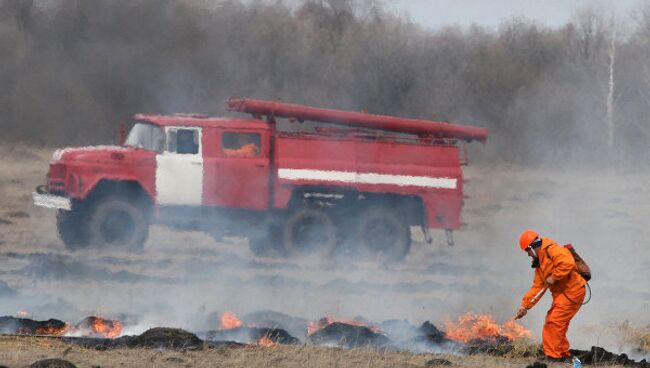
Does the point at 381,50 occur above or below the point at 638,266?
above

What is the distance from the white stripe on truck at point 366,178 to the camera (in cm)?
1923

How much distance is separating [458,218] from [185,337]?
30.0 feet

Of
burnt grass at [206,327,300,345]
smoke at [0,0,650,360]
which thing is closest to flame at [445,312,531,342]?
burnt grass at [206,327,300,345]

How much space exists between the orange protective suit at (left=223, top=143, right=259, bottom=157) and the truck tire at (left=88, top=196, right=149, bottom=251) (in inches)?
70.3

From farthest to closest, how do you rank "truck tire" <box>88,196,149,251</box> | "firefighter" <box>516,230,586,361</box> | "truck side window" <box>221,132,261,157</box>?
"truck side window" <box>221,132,261,157</box> → "truck tire" <box>88,196,149,251</box> → "firefighter" <box>516,230,586,361</box>

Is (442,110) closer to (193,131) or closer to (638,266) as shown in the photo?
(638,266)

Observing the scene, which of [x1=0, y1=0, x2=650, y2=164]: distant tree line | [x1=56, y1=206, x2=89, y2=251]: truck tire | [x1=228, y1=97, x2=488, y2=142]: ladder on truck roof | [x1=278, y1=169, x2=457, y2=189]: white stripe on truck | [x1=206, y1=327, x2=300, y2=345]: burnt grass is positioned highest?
[x1=0, y1=0, x2=650, y2=164]: distant tree line

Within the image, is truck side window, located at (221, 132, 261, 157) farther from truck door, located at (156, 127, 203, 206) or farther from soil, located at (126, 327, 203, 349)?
soil, located at (126, 327, 203, 349)

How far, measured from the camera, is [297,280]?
57.1 feet

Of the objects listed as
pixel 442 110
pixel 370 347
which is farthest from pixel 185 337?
pixel 442 110

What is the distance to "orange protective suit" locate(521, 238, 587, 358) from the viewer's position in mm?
11531

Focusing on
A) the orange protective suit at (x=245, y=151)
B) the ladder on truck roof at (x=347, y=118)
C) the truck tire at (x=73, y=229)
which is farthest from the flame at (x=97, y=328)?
the ladder on truck roof at (x=347, y=118)

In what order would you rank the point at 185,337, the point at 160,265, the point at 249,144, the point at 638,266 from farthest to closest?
the point at 638,266
the point at 249,144
the point at 160,265
the point at 185,337

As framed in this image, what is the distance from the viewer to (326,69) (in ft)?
110
